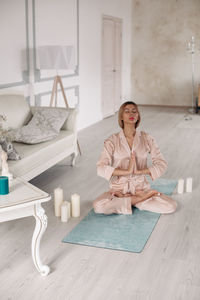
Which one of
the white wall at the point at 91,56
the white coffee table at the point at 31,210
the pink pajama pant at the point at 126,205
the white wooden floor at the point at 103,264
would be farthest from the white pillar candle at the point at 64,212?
the white wall at the point at 91,56

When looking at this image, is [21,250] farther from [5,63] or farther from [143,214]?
[5,63]

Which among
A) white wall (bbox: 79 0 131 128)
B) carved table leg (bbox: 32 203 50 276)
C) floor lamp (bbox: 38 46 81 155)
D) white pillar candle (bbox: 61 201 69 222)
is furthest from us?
white wall (bbox: 79 0 131 128)

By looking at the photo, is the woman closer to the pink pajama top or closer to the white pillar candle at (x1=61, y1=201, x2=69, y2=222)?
the pink pajama top

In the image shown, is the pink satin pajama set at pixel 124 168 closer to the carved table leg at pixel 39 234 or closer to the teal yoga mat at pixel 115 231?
the teal yoga mat at pixel 115 231

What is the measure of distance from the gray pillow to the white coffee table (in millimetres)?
1572

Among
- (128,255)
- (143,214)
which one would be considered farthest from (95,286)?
(143,214)

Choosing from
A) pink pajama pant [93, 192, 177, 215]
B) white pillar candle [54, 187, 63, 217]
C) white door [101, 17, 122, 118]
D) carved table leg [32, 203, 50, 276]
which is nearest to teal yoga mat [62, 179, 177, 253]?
pink pajama pant [93, 192, 177, 215]

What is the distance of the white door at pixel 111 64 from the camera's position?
8148 mm

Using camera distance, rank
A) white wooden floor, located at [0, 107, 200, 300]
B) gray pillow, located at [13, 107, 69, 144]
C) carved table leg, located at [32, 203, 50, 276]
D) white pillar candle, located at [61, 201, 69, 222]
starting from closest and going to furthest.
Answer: white wooden floor, located at [0, 107, 200, 300], carved table leg, located at [32, 203, 50, 276], white pillar candle, located at [61, 201, 69, 222], gray pillow, located at [13, 107, 69, 144]

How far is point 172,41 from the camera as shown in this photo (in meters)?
9.85

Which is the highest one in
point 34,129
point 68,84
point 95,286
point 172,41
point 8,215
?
point 172,41

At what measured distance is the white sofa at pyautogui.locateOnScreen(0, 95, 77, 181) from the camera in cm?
369

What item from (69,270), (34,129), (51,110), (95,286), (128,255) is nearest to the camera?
(95,286)

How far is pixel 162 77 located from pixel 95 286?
27.3ft
